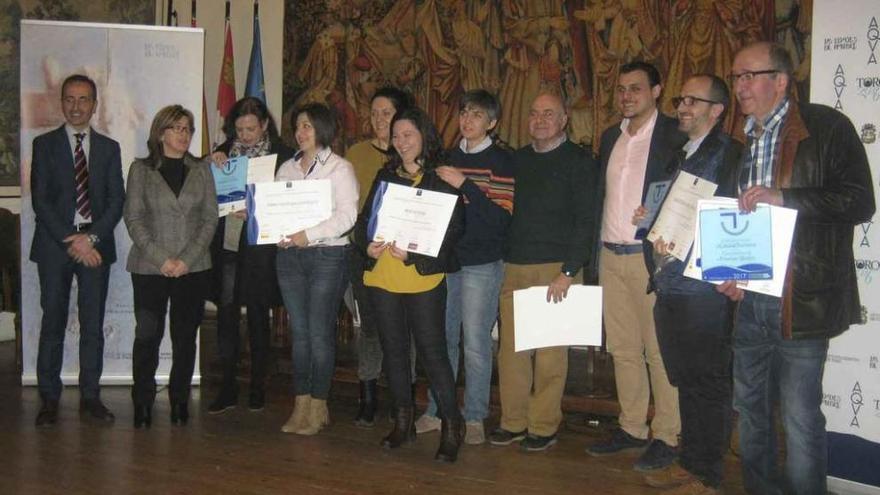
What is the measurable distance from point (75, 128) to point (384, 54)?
337 cm

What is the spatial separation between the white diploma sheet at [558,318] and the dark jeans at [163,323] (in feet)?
5.66

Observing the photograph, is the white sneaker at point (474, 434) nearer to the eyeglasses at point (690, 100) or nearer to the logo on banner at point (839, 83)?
the eyeglasses at point (690, 100)

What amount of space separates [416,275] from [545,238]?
2.19ft

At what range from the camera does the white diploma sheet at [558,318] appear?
4355 millimetres

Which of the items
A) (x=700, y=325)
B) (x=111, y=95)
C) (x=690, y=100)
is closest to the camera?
(x=700, y=325)

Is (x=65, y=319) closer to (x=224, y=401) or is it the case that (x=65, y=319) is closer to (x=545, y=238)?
(x=224, y=401)

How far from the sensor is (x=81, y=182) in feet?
16.5

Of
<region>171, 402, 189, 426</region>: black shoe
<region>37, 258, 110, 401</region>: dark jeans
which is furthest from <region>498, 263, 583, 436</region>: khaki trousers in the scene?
<region>37, 258, 110, 401</region>: dark jeans

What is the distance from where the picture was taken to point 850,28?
382 centimetres

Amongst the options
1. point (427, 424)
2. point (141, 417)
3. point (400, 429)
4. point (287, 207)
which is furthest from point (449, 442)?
point (141, 417)

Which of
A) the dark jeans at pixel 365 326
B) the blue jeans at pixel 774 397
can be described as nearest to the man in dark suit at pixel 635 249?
Result: the blue jeans at pixel 774 397

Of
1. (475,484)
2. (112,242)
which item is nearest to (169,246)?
(112,242)

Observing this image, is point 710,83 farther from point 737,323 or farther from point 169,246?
point 169,246

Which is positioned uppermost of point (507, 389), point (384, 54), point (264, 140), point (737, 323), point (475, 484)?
point (384, 54)
